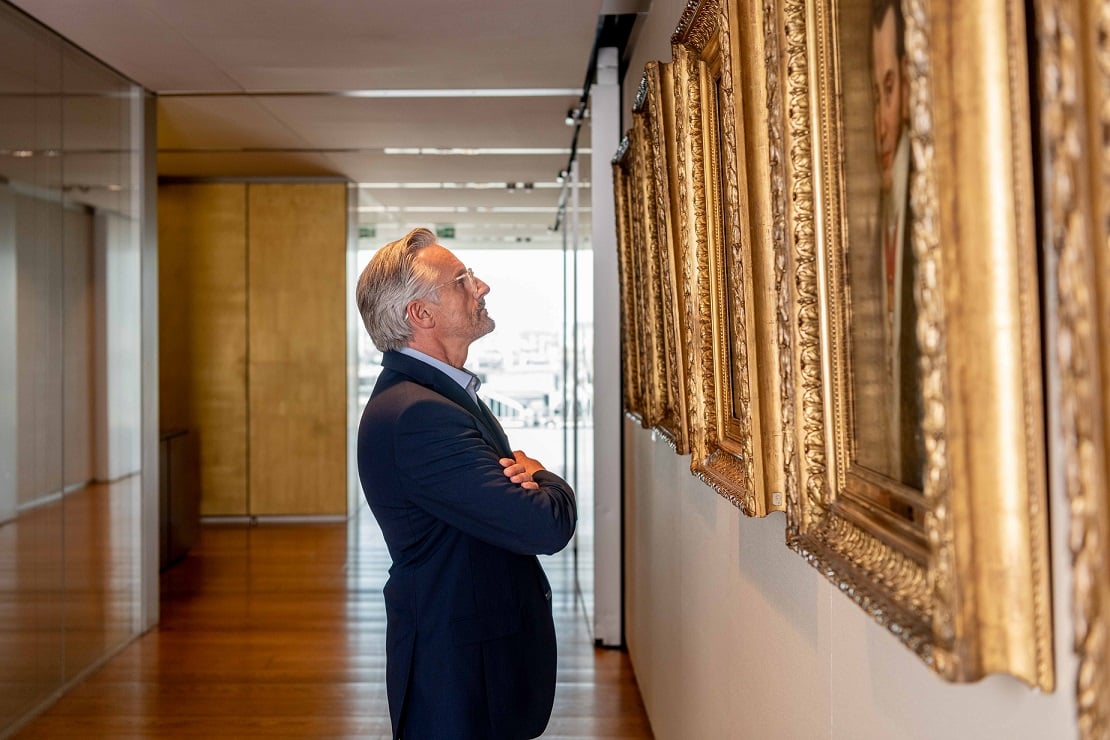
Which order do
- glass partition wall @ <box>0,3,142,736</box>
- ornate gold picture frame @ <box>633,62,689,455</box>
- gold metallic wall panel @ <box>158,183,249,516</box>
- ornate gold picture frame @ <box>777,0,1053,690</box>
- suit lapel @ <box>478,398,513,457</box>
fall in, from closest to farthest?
ornate gold picture frame @ <box>777,0,1053,690</box>
suit lapel @ <box>478,398,513,457</box>
ornate gold picture frame @ <box>633,62,689,455</box>
glass partition wall @ <box>0,3,142,736</box>
gold metallic wall panel @ <box>158,183,249,516</box>

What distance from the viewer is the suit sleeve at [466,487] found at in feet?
7.79

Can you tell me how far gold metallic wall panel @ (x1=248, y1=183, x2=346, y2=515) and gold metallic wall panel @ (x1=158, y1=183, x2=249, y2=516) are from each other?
163 mm

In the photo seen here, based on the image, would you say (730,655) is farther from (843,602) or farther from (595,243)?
(595,243)

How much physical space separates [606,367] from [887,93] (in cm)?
511

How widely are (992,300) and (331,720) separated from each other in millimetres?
4694

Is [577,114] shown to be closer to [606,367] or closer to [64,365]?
[606,367]

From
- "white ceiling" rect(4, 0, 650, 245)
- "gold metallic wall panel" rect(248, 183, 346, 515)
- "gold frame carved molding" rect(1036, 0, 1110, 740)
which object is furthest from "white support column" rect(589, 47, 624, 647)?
"gold frame carved molding" rect(1036, 0, 1110, 740)

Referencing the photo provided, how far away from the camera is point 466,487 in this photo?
238 cm

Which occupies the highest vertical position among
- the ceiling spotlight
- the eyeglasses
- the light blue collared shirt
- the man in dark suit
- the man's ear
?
the ceiling spotlight

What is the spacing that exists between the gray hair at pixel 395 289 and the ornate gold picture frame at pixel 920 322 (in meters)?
1.18

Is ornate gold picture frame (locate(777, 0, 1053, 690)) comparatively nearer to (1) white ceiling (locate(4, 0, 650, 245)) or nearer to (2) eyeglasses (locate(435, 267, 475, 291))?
(2) eyeglasses (locate(435, 267, 475, 291))

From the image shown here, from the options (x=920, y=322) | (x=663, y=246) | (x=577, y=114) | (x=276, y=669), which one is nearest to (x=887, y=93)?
(x=920, y=322)

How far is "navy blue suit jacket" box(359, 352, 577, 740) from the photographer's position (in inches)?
94.4

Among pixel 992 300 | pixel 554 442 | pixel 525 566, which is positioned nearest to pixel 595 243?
pixel 525 566
